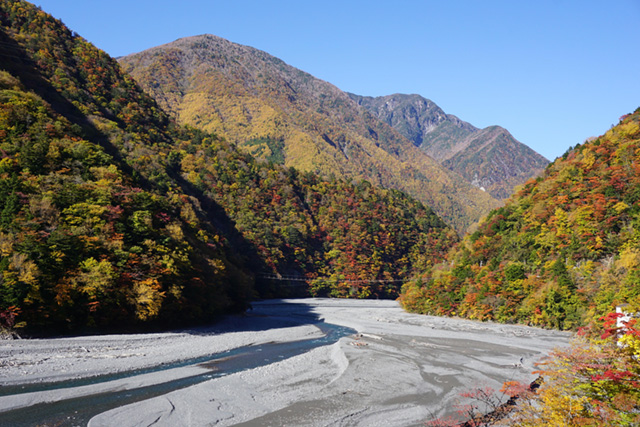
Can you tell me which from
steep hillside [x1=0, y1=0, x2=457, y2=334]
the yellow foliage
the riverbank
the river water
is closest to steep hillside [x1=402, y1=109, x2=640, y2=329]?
the riverbank

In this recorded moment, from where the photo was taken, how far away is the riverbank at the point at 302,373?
16.4m

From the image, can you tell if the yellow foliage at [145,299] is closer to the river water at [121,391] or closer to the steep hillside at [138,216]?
the steep hillside at [138,216]

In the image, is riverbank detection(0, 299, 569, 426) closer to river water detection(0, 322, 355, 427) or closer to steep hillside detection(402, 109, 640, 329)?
river water detection(0, 322, 355, 427)

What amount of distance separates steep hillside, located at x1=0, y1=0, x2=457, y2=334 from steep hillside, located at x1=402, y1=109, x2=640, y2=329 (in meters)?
32.2

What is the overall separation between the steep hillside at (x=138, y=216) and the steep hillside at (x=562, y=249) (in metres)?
32.2

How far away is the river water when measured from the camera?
14.7 meters

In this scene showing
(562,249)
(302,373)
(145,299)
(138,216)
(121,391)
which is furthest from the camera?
(562,249)

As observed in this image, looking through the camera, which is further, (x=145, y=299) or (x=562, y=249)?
(x=562, y=249)

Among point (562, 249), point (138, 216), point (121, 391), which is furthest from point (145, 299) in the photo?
point (562, 249)

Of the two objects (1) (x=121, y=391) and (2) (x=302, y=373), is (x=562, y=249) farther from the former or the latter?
(1) (x=121, y=391)

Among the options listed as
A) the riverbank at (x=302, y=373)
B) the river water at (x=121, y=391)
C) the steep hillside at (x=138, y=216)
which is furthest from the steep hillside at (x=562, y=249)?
the steep hillside at (x=138, y=216)

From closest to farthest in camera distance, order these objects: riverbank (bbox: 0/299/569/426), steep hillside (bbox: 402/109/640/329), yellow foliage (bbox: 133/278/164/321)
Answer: riverbank (bbox: 0/299/569/426), yellow foliage (bbox: 133/278/164/321), steep hillside (bbox: 402/109/640/329)

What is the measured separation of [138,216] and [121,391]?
2107 cm

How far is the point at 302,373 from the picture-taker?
23172mm
